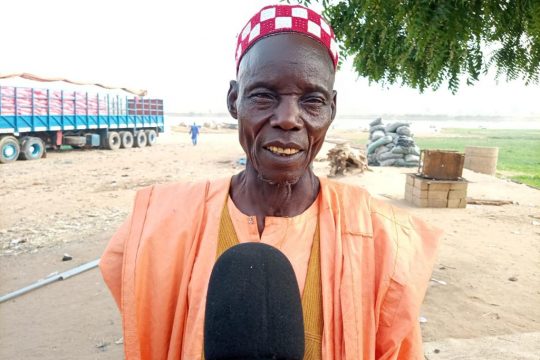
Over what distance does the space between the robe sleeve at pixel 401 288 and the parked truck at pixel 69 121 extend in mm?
17298

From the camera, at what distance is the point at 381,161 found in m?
16.2

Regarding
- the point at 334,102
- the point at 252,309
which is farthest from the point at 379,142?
the point at 252,309

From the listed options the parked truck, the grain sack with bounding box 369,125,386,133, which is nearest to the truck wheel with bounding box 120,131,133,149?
the parked truck

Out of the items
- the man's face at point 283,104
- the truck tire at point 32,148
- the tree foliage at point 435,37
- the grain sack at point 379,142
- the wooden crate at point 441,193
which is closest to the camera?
the man's face at point 283,104

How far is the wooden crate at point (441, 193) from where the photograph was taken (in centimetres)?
905

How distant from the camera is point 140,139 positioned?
23.8 meters

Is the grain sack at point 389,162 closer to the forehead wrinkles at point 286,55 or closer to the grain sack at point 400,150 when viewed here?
the grain sack at point 400,150

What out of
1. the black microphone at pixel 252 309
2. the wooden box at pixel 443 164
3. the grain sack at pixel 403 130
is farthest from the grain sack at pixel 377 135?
the black microphone at pixel 252 309

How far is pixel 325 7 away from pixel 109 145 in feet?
66.1

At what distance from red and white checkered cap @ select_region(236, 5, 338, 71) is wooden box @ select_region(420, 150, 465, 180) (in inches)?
323

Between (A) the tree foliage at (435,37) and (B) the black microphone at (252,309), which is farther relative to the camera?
(A) the tree foliage at (435,37)

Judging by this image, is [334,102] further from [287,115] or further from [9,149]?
[9,149]

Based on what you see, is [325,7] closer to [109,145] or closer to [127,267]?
[127,267]

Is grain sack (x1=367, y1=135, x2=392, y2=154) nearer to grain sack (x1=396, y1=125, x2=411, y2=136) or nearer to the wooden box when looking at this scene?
grain sack (x1=396, y1=125, x2=411, y2=136)
